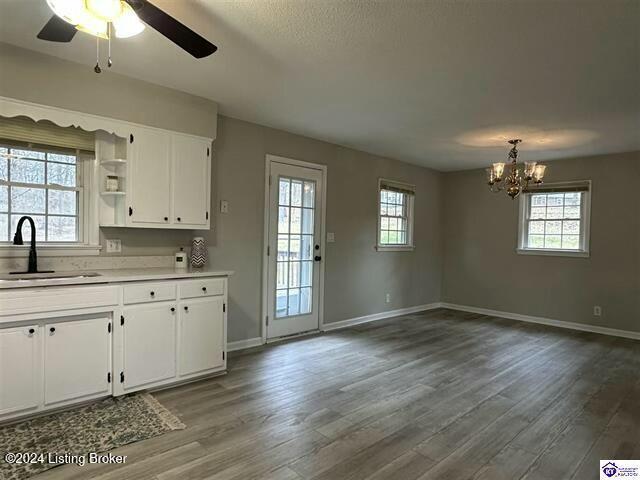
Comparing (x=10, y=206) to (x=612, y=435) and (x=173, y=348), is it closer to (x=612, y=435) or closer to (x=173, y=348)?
(x=173, y=348)

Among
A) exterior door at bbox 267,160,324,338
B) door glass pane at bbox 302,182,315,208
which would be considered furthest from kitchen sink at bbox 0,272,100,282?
door glass pane at bbox 302,182,315,208

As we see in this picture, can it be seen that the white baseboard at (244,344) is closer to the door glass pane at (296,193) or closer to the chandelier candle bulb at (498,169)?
the door glass pane at (296,193)

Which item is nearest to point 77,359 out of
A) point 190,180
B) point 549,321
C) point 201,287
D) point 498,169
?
point 201,287

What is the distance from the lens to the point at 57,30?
182 centimetres

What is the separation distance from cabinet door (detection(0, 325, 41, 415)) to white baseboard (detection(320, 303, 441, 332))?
3.12 meters

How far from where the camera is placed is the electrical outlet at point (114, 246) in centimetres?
325

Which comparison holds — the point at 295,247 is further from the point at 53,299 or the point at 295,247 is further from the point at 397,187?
the point at 53,299

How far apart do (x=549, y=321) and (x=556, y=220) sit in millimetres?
1454

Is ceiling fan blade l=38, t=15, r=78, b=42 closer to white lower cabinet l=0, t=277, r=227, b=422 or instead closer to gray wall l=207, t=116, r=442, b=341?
white lower cabinet l=0, t=277, r=227, b=422

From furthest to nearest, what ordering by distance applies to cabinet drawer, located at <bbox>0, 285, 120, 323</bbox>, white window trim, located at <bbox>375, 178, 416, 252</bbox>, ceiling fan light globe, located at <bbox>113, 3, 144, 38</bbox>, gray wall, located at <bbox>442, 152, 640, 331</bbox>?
white window trim, located at <bbox>375, 178, 416, 252</bbox> → gray wall, located at <bbox>442, 152, 640, 331</bbox> → cabinet drawer, located at <bbox>0, 285, 120, 323</bbox> → ceiling fan light globe, located at <bbox>113, 3, 144, 38</bbox>

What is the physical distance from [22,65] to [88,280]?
57.9 inches

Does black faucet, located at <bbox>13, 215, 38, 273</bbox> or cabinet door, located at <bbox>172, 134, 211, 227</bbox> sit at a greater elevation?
cabinet door, located at <bbox>172, 134, 211, 227</bbox>

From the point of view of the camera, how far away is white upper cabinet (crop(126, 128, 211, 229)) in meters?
3.12

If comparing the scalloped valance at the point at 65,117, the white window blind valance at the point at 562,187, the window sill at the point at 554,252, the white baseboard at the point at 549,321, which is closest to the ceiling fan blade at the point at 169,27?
the scalloped valance at the point at 65,117
